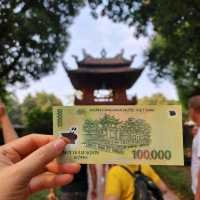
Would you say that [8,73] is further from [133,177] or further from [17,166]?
[17,166]

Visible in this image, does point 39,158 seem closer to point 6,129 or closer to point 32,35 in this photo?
point 6,129

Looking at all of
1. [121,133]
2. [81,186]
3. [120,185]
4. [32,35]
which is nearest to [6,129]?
[120,185]

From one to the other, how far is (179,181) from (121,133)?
14.9 meters

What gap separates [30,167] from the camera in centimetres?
122

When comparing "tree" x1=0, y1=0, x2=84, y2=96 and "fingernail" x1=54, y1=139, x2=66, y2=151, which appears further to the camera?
"tree" x1=0, y1=0, x2=84, y2=96

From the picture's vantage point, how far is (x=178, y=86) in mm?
30297

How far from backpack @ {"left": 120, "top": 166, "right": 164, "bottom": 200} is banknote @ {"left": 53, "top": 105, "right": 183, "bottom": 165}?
1954mm

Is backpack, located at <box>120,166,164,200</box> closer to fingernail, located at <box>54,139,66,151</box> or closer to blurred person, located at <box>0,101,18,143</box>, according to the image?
blurred person, located at <box>0,101,18,143</box>

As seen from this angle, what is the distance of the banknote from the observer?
1.41m

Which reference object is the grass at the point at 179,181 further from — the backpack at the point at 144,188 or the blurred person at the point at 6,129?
the blurred person at the point at 6,129

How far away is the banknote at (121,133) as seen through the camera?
1.41 m

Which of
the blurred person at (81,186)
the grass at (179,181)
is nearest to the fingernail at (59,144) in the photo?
the blurred person at (81,186)

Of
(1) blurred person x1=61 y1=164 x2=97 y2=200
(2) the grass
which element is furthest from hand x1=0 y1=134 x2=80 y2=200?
(2) the grass

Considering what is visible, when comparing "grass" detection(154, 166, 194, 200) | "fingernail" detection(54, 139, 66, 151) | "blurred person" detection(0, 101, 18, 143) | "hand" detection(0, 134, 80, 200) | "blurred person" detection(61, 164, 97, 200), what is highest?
"blurred person" detection(0, 101, 18, 143)
